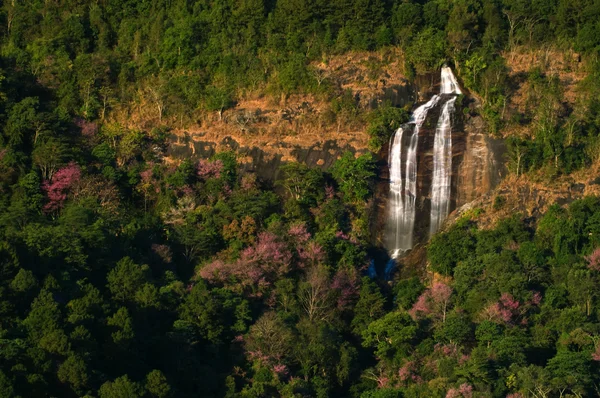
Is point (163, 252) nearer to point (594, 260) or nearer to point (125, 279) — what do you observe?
point (125, 279)

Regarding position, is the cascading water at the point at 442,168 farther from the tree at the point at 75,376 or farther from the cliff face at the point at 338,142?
the tree at the point at 75,376

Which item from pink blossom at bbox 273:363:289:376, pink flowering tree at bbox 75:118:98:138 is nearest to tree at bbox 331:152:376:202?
pink flowering tree at bbox 75:118:98:138

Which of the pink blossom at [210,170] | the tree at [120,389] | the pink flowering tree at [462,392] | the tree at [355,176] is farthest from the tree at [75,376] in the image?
the tree at [355,176]

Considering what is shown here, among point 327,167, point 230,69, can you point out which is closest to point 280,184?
point 327,167

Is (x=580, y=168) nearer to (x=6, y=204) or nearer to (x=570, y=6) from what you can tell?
(x=570, y=6)

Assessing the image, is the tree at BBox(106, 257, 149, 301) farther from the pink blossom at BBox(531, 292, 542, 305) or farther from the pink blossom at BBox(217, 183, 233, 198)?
the pink blossom at BBox(531, 292, 542, 305)

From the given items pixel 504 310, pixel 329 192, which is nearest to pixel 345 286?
pixel 329 192

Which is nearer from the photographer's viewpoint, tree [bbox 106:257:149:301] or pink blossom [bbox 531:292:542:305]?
tree [bbox 106:257:149:301]
